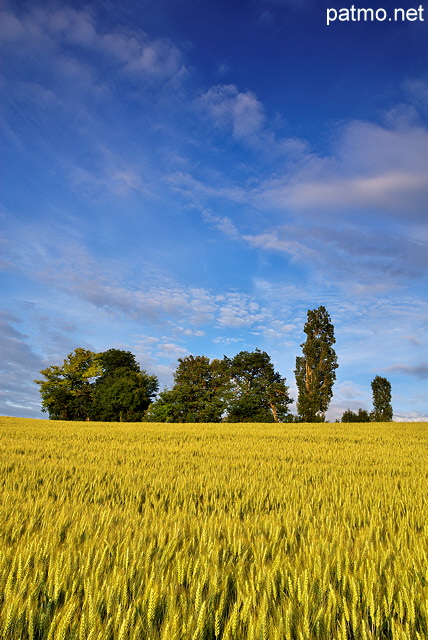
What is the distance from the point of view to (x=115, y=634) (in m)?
1.41

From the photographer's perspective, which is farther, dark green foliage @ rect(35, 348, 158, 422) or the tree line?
dark green foliage @ rect(35, 348, 158, 422)

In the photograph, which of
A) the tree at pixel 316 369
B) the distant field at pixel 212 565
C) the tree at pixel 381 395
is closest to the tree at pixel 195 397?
the tree at pixel 316 369

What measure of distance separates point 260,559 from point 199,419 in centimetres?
4847

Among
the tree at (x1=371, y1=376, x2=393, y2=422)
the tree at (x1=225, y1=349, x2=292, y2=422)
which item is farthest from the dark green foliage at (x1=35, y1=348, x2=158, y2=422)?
the tree at (x1=371, y1=376, x2=393, y2=422)

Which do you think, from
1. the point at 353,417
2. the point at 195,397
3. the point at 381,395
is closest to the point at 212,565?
the point at 353,417

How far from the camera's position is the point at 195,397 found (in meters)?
52.5

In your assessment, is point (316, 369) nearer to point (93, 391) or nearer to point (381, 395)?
point (381, 395)

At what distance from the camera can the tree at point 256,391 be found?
155ft

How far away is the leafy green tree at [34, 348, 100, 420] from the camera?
179ft

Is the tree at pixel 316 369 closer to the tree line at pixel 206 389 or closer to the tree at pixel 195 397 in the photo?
the tree line at pixel 206 389

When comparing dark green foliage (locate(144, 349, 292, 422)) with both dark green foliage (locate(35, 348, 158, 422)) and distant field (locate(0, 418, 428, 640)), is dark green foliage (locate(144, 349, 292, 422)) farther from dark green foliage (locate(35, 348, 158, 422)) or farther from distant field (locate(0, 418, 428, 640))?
distant field (locate(0, 418, 428, 640))

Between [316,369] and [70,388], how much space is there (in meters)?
34.7

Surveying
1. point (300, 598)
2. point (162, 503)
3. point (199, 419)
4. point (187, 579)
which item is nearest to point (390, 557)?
point (300, 598)

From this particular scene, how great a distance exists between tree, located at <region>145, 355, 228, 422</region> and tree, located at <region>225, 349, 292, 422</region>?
1.63 meters
